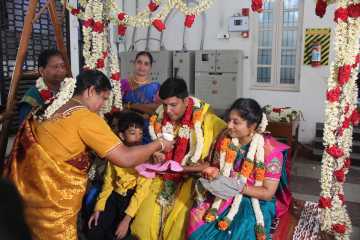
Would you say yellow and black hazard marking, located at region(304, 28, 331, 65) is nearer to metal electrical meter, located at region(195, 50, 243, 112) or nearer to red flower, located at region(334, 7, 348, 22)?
metal electrical meter, located at region(195, 50, 243, 112)

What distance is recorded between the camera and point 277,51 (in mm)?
6715

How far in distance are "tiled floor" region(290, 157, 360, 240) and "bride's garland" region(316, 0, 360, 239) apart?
0.59 metres

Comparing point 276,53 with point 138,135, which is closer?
point 138,135

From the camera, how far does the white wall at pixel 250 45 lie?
636 centimetres

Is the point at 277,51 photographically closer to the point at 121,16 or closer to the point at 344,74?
the point at 121,16

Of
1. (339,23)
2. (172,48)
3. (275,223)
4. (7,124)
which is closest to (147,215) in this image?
(275,223)

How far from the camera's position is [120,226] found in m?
2.72

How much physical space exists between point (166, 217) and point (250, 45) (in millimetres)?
4916

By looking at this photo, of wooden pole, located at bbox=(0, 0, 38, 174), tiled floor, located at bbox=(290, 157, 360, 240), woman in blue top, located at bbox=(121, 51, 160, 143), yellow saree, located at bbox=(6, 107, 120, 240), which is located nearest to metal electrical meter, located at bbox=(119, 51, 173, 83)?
tiled floor, located at bbox=(290, 157, 360, 240)

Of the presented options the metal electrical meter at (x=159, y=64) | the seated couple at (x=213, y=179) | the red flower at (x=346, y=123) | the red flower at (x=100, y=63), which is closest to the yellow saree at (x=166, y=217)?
the seated couple at (x=213, y=179)

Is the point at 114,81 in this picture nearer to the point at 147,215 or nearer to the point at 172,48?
the point at 147,215

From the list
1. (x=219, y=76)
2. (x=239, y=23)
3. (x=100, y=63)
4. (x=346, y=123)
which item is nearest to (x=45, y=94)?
(x=100, y=63)

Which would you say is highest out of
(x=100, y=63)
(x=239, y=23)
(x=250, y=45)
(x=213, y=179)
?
(x=239, y=23)

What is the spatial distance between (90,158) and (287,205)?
148 centimetres
